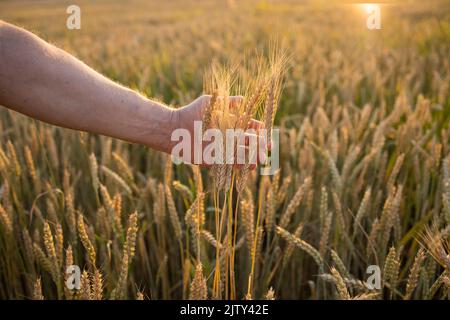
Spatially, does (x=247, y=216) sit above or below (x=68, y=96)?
below

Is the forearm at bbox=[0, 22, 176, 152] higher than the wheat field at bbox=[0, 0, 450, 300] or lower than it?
higher

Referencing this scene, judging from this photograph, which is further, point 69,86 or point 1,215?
point 1,215

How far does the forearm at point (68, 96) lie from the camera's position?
965 mm

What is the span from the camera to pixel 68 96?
1030mm

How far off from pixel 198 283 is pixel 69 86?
→ 556mm

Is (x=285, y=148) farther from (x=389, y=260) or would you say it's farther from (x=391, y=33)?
(x=391, y=33)

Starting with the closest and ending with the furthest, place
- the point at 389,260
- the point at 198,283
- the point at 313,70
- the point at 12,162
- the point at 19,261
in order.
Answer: the point at 198,283 < the point at 389,260 < the point at 19,261 < the point at 12,162 < the point at 313,70

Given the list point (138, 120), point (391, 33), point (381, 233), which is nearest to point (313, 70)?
point (381, 233)

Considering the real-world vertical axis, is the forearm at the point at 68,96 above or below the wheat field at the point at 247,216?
above

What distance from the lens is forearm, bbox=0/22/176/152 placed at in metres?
0.97

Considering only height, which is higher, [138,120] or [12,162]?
[138,120]

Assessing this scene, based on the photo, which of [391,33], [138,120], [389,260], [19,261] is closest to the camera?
[389,260]

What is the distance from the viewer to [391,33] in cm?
564
